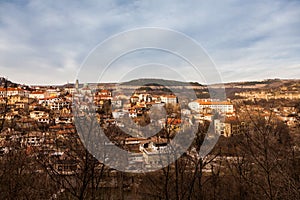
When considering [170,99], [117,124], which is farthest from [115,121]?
[170,99]

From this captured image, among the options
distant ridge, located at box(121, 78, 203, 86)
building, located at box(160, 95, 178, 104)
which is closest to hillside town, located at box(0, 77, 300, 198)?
building, located at box(160, 95, 178, 104)

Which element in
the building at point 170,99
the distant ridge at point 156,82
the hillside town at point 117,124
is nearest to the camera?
the hillside town at point 117,124

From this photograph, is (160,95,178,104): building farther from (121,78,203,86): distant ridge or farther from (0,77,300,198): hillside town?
(121,78,203,86): distant ridge

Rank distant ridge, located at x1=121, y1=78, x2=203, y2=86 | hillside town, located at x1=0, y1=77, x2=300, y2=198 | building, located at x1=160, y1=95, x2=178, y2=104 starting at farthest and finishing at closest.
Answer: building, located at x1=160, y1=95, x2=178, y2=104
distant ridge, located at x1=121, y1=78, x2=203, y2=86
hillside town, located at x1=0, y1=77, x2=300, y2=198

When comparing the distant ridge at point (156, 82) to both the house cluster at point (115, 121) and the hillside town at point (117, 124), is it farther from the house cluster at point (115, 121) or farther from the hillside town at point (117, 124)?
the house cluster at point (115, 121)

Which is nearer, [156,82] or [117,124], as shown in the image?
[117,124]

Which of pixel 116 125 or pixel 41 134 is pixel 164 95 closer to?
pixel 116 125

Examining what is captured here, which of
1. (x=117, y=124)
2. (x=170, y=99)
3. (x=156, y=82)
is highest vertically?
(x=156, y=82)

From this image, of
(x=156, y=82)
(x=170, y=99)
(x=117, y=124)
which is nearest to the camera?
(x=117, y=124)

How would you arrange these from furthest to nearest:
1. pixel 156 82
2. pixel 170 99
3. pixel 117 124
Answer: pixel 170 99, pixel 156 82, pixel 117 124

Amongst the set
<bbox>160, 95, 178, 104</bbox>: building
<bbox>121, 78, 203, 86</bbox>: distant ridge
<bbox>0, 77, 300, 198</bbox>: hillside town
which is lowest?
<bbox>0, 77, 300, 198</bbox>: hillside town

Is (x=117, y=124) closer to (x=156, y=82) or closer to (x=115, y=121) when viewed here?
(x=115, y=121)

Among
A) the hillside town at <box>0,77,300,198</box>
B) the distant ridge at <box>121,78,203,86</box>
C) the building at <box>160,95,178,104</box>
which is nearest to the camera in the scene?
the hillside town at <box>0,77,300,198</box>

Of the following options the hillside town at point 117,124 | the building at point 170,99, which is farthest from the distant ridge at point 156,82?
the building at point 170,99
